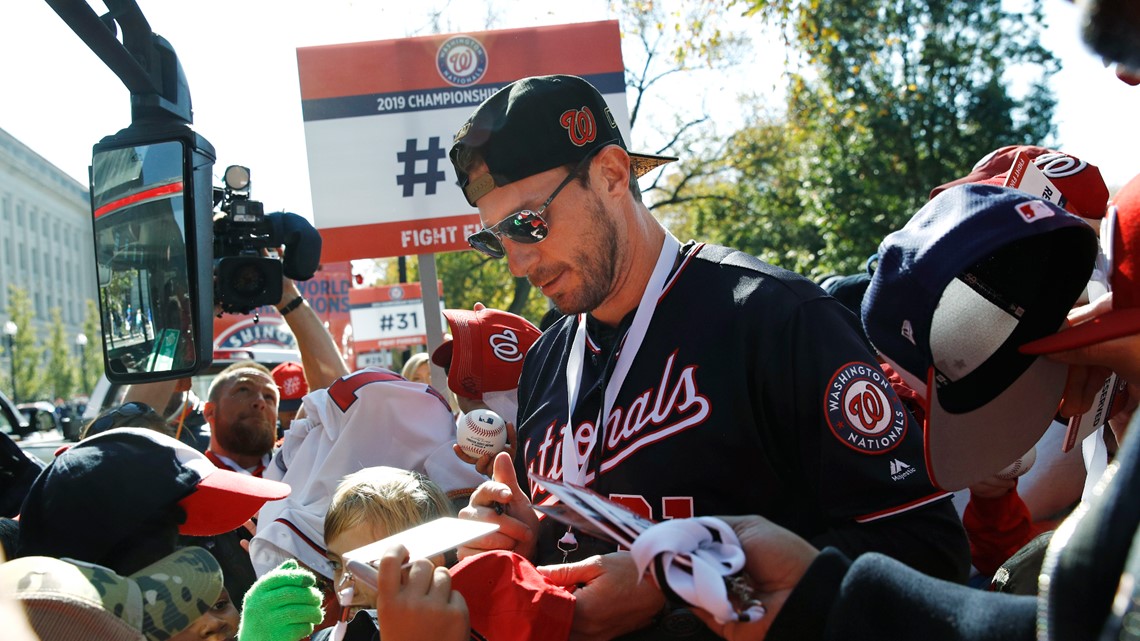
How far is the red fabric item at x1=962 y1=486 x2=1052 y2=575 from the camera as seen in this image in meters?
3.03

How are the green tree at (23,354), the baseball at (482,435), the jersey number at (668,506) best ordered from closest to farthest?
the jersey number at (668,506) < the baseball at (482,435) < the green tree at (23,354)

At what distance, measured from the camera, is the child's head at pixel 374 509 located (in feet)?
9.39

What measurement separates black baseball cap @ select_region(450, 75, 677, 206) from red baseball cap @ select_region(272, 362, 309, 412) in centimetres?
502

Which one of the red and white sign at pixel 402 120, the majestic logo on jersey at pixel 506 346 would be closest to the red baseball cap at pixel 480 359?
the majestic logo on jersey at pixel 506 346

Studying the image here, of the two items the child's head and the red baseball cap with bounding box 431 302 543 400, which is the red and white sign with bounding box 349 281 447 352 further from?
the child's head

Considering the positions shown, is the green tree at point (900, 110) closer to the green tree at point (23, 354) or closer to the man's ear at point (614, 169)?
the man's ear at point (614, 169)

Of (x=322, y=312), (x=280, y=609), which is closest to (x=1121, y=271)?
(x=280, y=609)

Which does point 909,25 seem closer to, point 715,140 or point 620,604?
point 715,140

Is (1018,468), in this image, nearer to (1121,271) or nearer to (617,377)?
(617,377)

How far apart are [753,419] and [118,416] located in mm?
3802

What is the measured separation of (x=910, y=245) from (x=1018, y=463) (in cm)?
151

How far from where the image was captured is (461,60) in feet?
19.1

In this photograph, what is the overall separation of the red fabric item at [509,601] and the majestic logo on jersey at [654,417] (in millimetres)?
421

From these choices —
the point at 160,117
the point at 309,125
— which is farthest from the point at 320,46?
the point at 160,117
